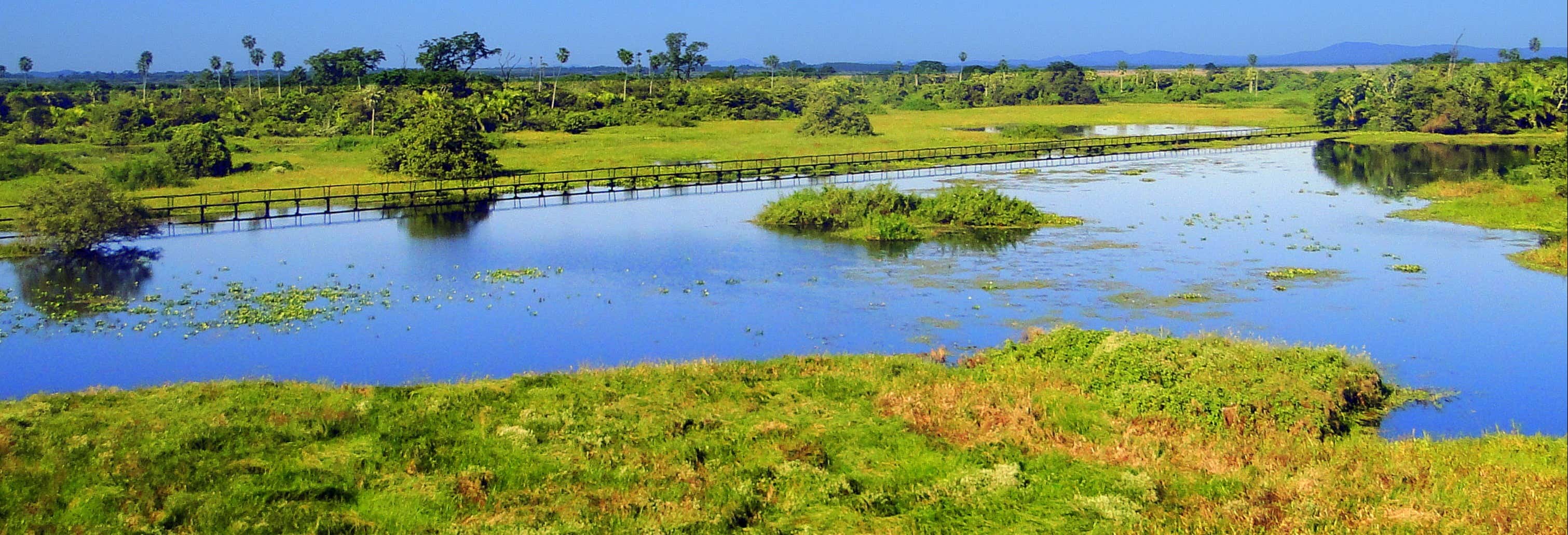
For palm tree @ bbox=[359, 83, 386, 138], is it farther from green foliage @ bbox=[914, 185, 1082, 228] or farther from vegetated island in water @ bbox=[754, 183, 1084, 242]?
green foliage @ bbox=[914, 185, 1082, 228]

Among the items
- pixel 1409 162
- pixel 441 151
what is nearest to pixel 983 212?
pixel 441 151

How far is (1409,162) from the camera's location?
71.3m

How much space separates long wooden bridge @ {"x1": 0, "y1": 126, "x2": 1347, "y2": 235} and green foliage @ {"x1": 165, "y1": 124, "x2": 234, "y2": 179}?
5954mm

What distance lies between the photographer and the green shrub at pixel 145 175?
2152 inches

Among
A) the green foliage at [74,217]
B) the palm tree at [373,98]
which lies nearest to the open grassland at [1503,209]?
the green foliage at [74,217]

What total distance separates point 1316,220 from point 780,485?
116 feet

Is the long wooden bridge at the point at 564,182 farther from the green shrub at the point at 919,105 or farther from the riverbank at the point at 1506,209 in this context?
the green shrub at the point at 919,105

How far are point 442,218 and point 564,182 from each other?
33.8ft

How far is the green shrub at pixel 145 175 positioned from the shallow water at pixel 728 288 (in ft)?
40.2

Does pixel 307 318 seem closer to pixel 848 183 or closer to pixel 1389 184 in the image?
pixel 848 183

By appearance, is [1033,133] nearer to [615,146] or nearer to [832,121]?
[832,121]

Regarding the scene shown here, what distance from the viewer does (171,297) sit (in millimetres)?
31531

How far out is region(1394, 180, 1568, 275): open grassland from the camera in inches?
1598

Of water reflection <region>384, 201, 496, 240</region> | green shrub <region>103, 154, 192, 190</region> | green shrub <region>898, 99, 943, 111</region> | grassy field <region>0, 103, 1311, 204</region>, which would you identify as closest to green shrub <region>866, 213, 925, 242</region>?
water reflection <region>384, 201, 496, 240</region>
